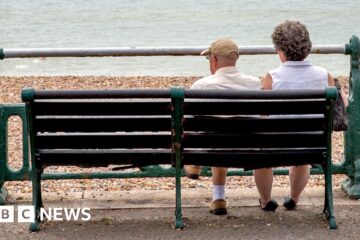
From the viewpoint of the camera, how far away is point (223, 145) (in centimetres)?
612

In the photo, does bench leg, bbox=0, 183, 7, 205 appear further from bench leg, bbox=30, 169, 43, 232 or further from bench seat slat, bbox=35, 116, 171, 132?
bench seat slat, bbox=35, 116, 171, 132

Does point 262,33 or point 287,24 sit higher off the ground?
point 287,24

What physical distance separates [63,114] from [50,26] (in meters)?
32.7

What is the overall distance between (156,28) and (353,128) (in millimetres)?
30283

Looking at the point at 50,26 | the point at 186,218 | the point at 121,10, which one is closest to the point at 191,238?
the point at 186,218

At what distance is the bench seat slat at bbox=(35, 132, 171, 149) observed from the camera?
20.2ft

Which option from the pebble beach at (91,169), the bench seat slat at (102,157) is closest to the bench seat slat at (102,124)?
the bench seat slat at (102,157)

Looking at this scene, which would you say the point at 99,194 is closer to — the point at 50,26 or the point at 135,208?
the point at 135,208

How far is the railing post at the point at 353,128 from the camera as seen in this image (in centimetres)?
689

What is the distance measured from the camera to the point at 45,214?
6.42 meters

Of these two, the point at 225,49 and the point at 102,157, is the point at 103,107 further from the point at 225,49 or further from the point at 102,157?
the point at 225,49

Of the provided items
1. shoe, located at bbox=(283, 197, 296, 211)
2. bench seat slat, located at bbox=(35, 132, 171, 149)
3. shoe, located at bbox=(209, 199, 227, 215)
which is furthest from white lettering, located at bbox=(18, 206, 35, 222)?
shoe, located at bbox=(283, 197, 296, 211)

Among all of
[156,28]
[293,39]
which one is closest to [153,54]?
[293,39]

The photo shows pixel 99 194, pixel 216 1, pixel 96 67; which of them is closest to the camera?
pixel 99 194
